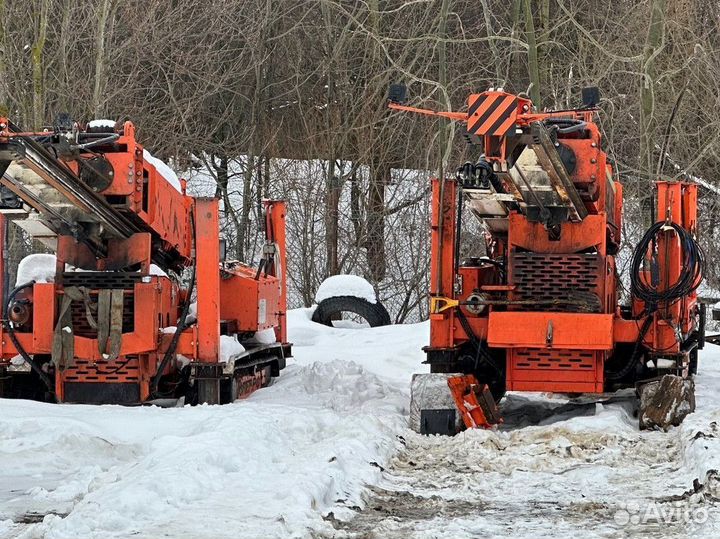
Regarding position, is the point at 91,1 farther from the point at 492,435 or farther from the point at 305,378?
the point at 492,435

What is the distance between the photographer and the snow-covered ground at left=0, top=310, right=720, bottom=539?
6.09 metres

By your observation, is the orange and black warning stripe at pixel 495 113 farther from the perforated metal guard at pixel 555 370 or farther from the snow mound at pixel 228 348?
the snow mound at pixel 228 348

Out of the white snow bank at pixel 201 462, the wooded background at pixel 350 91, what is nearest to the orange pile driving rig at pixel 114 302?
the white snow bank at pixel 201 462

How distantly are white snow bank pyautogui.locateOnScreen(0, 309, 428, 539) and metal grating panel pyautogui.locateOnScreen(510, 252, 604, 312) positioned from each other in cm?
153

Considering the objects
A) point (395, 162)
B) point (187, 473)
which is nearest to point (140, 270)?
point (187, 473)

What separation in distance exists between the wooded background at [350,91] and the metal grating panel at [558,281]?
10877 millimetres

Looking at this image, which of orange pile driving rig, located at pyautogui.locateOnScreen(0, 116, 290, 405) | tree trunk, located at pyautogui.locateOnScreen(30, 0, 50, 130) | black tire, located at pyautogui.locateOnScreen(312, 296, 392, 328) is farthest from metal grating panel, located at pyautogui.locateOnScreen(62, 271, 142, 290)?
tree trunk, located at pyautogui.locateOnScreen(30, 0, 50, 130)

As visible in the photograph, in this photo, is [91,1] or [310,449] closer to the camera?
[310,449]

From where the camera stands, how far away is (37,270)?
11.2 meters

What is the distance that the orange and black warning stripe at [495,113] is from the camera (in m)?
8.94

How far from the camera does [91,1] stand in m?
22.2

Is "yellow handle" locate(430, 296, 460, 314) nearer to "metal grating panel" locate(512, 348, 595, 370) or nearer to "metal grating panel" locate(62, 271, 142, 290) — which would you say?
"metal grating panel" locate(512, 348, 595, 370)

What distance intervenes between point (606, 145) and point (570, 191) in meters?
14.6

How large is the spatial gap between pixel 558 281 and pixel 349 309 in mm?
8358
